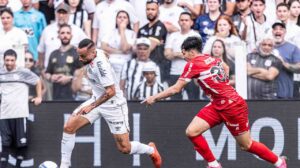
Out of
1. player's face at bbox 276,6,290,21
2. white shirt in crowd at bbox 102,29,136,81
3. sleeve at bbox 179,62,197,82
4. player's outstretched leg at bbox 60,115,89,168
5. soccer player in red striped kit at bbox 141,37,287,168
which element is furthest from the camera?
white shirt in crowd at bbox 102,29,136,81

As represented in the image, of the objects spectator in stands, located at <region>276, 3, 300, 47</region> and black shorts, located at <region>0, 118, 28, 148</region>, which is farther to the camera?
spectator in stands, located at <region>276, 3, 300, 47</region>

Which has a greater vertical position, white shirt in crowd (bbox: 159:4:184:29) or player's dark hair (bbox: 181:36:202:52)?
white shirt in crowd (bbox: 159:4:184:29)

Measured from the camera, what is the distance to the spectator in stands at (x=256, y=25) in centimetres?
1591

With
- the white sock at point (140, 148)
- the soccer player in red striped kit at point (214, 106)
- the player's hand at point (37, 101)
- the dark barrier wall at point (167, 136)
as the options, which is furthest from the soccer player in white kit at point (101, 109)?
the player's hand at point (37, 101)

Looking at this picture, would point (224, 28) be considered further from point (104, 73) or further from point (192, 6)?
point (104, 73)

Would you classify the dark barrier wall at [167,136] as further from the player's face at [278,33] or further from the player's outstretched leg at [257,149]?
the player's outstretched leg at [257,149]

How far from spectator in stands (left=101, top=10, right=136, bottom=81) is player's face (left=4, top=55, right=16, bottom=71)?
1645mm

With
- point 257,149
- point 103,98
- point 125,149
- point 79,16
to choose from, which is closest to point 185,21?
point 79,16

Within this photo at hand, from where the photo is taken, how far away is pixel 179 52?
15898mm

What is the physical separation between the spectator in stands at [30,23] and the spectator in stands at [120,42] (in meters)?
1.20

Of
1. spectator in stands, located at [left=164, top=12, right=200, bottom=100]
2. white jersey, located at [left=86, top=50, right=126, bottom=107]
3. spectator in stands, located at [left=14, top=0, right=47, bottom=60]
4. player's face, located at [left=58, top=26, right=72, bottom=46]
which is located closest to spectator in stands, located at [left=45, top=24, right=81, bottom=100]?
player's face, located at [left=58, top=26, right=72, bottom=46]

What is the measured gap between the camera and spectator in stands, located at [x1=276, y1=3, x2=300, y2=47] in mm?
15697

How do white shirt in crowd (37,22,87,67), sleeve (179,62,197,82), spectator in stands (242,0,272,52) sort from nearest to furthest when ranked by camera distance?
sleeve (179,62,197,82) → spectator in stands (242,0,272,52) → white shirt in crowd (37,22,87,67)

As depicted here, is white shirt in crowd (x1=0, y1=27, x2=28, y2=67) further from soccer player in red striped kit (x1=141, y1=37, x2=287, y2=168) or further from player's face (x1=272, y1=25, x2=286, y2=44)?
player's face (x1=272, y1=25, x2=286, y2=44)
